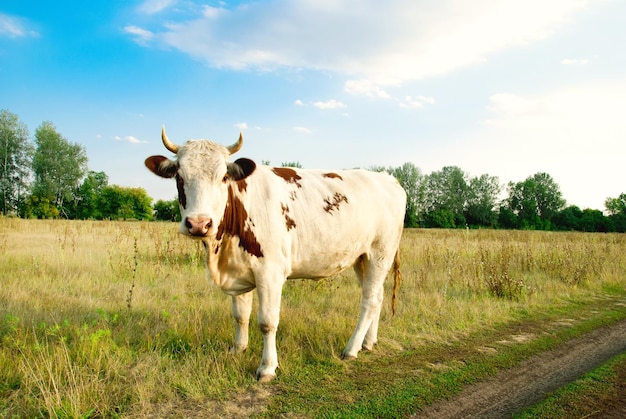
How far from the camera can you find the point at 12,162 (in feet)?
164

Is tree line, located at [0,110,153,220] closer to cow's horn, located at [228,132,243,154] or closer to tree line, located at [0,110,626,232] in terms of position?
tree line, located at [0,110,626,232]

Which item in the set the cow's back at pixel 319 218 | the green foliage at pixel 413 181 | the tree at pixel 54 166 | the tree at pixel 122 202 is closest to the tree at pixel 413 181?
the green foliage at pixel 413 181

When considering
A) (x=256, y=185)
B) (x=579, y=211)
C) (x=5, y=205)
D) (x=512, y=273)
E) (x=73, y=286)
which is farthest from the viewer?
(x=579, y=211)

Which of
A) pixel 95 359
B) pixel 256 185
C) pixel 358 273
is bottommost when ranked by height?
pixel 95 359

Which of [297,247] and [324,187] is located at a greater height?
[324,187]

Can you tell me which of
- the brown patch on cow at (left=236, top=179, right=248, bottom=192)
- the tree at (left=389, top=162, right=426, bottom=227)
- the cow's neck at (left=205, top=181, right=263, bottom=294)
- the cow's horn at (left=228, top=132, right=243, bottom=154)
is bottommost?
the cow's neck at (left=205, top=181, right=263, bottom=294)

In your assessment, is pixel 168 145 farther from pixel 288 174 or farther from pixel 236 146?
pixel 288 174

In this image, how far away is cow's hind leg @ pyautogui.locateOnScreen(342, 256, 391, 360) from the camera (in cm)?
530

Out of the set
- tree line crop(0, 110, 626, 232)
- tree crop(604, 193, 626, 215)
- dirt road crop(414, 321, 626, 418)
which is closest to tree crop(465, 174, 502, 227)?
tree line crop(0, 110, 626, 232)

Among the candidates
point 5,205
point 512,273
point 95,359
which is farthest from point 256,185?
point 5,205

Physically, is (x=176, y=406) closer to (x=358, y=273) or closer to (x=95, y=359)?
(x=95, y=359)

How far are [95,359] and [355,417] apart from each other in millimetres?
2795

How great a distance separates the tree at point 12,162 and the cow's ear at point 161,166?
2202 inches

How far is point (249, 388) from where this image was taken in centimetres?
419
